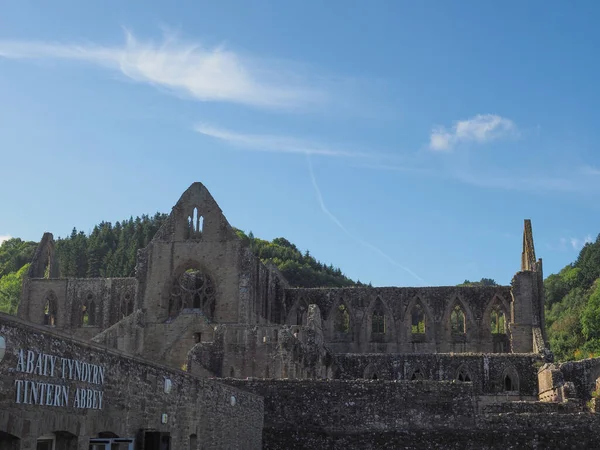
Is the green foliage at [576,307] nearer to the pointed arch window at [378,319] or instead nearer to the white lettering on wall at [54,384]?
the pointed arch window at [378,319]

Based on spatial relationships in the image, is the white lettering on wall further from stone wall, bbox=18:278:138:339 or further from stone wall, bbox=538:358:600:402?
stone wall, bbox=18:278:138:339

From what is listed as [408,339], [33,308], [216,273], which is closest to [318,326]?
[216,273]

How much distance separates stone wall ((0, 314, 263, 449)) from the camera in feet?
47.0

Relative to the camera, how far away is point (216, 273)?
53.6 meters

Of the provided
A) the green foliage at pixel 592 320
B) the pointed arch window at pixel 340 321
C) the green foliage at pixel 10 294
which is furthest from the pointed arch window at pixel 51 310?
the green foliage at pixel 592 320

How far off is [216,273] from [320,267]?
74.8 metres

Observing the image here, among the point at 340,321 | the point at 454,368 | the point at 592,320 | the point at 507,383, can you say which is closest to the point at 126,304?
the point at 340,321

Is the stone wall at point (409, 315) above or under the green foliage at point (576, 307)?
under

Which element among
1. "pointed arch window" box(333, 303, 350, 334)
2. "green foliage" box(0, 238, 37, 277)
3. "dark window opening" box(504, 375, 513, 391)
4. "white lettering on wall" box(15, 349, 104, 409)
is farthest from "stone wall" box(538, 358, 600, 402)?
"green foliage" box(0, 238, 37, 277)

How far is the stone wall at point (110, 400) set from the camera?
14336mm

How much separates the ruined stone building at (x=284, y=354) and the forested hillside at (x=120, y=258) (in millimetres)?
38238

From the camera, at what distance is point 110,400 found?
59.5 ft

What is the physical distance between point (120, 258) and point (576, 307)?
59714 mm

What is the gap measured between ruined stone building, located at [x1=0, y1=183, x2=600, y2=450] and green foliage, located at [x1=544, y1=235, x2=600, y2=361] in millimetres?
37766
